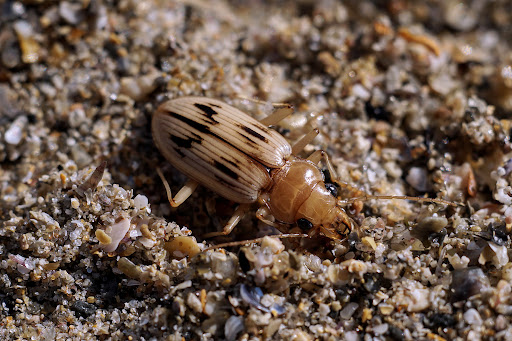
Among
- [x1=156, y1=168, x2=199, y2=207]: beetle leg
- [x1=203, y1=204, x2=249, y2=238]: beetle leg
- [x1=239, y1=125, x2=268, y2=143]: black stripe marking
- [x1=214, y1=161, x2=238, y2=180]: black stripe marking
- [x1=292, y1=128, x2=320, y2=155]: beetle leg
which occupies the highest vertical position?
[x1=239, y1=125, x2=268, y2=143]: black stripe marking

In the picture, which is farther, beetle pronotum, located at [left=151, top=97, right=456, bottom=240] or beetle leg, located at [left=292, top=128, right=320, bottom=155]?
beetle leg, located at [left=292, top=128, right=320, bottom=155]

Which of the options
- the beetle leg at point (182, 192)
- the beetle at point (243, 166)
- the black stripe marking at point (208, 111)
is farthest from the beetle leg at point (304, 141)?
the beetle leg at point (182, 192)

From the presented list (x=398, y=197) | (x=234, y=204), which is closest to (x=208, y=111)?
(x=234, y=204)

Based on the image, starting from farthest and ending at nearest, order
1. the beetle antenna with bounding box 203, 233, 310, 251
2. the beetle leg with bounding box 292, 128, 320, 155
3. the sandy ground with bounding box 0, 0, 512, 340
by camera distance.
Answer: the beetle leg with bounding box 292, 128, 320, 155 → the beetle antenna with bounding box 203, 233, 310, 251 → the sandy ground with bounding box 0, 0, 512, 340

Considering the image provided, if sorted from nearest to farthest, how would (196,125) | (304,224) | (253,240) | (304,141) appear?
(253,240) < (304,224) < (196,125) < (304,141)

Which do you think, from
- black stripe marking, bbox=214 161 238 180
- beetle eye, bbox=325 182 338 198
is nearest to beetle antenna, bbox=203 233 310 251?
beetle eye, bbox=325 182 338 198

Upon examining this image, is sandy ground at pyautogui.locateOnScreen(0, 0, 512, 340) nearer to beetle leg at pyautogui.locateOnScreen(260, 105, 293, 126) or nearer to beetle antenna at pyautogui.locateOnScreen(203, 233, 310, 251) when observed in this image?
beetle antenna at pyautogui.locateOnScreen(203, 233, 310, 251)

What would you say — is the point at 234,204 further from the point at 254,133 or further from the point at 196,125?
the point at 196,125

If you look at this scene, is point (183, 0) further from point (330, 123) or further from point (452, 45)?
point (452, 45)
